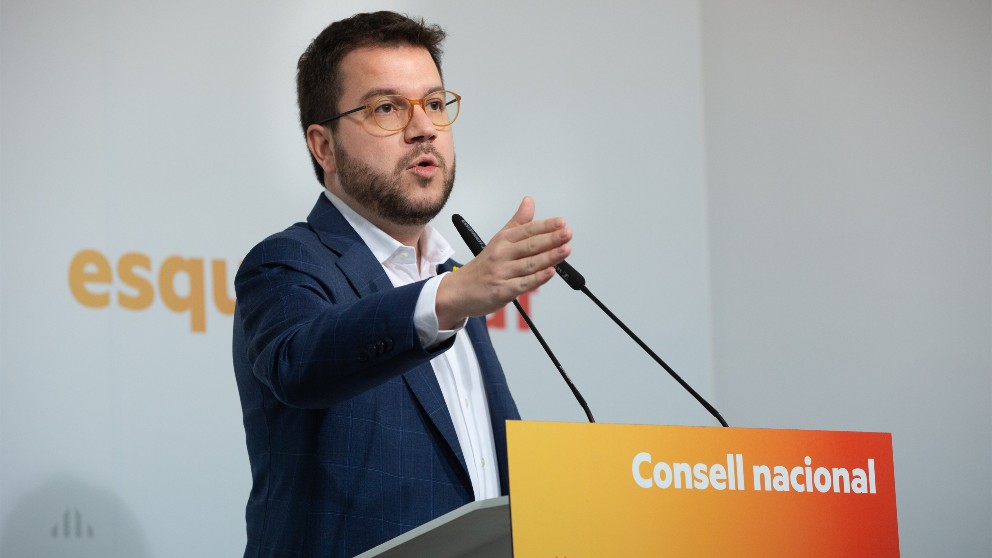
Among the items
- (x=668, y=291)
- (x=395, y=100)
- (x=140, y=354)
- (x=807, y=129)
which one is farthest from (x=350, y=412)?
(x=807, y=129)

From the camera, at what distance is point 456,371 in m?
2.09

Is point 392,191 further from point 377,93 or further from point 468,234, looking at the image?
point 468,234

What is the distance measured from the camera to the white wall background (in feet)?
8.38

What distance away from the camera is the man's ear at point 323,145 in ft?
7.25

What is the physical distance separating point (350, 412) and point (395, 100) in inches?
26.0

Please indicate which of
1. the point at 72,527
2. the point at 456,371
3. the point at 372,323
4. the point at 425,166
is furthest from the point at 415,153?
the point at 72,527

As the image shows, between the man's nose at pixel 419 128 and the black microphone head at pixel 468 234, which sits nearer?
the black microphone head at pixel 468 234

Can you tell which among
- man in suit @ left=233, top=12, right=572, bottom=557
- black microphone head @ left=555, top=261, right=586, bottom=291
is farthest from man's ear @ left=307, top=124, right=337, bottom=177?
black microphone head @ left=555, top=261, right=586, bottom=291

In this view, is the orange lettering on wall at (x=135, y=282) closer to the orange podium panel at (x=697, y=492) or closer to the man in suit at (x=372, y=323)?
the man in suit at (x=372, y=323)

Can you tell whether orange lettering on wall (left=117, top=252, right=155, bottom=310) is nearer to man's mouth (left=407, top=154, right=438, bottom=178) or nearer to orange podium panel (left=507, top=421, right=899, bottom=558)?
man's mouth (left=407, top=154, right=438, bottom=178)

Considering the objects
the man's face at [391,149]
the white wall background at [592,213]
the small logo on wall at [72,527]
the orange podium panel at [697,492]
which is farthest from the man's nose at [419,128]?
the small logo on wall at [72,527]

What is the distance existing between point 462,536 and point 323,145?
1137mm

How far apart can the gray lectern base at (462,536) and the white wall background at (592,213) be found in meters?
1.46

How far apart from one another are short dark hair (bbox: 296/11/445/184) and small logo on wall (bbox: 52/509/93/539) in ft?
3.38
